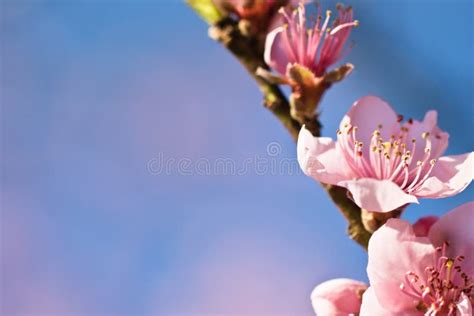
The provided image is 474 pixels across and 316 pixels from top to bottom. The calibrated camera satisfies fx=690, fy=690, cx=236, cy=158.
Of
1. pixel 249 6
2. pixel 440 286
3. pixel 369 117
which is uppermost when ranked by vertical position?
pixel 249 6

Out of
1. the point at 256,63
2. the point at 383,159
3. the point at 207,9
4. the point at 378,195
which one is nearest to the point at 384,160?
the point at 383,159

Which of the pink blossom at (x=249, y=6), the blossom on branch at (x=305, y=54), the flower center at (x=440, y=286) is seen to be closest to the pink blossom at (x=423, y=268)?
the flower center at (x=440, y=286)

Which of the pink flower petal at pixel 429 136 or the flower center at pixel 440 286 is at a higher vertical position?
the pink flower petal at pixel 429 136

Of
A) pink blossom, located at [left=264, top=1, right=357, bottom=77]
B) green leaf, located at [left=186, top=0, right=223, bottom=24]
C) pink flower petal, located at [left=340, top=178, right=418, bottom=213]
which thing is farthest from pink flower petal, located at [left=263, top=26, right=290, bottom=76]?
pink flower petal, located at [left=340, top=178, right=418, bottom=213]

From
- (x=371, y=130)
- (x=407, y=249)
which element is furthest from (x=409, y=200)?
(x=371, y=130)

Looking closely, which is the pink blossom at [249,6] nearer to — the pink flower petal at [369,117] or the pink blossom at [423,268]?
the pink flower petal at [369,117]

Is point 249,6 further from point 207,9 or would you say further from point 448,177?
point 448,177

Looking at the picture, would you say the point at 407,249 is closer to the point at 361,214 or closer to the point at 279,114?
the point at 361,214
